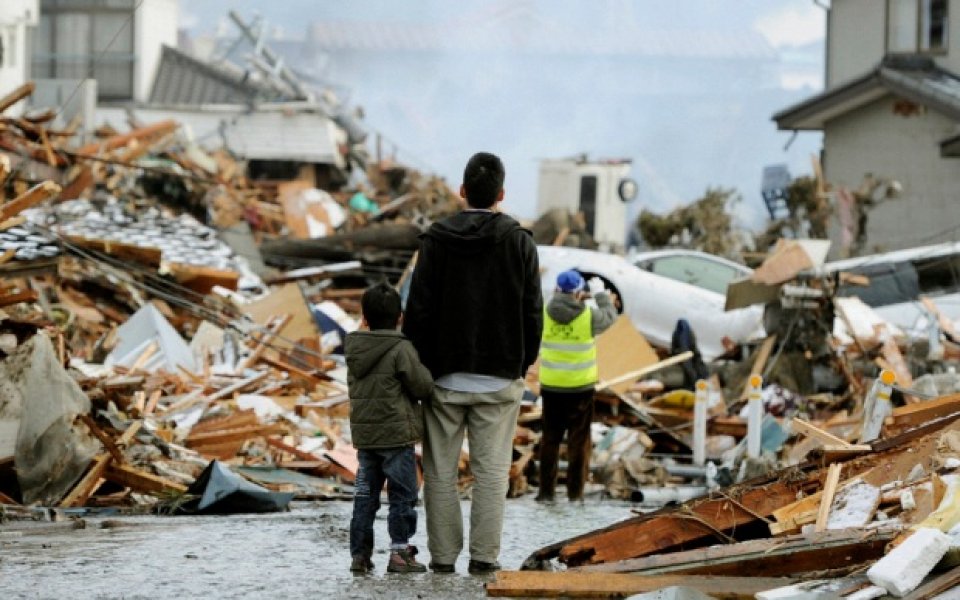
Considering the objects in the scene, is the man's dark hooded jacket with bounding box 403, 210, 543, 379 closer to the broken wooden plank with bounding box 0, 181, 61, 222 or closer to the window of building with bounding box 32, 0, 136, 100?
the broken wooden plank with bounding box 0, 181, 61, 222

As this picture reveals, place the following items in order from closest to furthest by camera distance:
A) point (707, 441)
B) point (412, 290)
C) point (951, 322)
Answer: point (412, 290)
point (707, 441)
point (951, 322)

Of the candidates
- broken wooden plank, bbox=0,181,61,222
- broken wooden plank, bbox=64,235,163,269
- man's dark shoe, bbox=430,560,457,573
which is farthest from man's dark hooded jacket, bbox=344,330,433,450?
broken wooden plank, bbox=64,235,163,269

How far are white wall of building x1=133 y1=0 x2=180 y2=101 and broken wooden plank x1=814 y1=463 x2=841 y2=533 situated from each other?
5208 centimetres

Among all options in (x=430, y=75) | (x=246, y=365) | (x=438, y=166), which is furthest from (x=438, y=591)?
(x=430, y=75)

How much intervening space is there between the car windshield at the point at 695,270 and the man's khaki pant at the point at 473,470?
15763mm

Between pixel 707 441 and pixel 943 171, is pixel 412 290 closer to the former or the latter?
pixel 707 441

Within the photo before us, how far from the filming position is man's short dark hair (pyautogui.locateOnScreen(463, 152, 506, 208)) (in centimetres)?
873

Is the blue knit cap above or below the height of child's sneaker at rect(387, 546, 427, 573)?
above

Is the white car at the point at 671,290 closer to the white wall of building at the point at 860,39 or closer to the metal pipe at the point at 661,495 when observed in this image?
the metal pipe at the point at 661,495

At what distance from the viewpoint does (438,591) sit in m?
8.10

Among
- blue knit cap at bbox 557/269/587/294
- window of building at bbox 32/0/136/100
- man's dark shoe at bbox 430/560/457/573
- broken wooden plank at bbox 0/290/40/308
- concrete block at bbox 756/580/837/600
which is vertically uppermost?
window of building at bbox 32/0/136/100

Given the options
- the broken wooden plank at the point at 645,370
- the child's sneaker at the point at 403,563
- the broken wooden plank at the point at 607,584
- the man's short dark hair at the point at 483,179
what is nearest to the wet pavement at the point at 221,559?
the child's sneaker at the point at 403,563

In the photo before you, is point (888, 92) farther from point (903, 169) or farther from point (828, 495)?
point (828, 495)

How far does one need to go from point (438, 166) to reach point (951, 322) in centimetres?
8685
